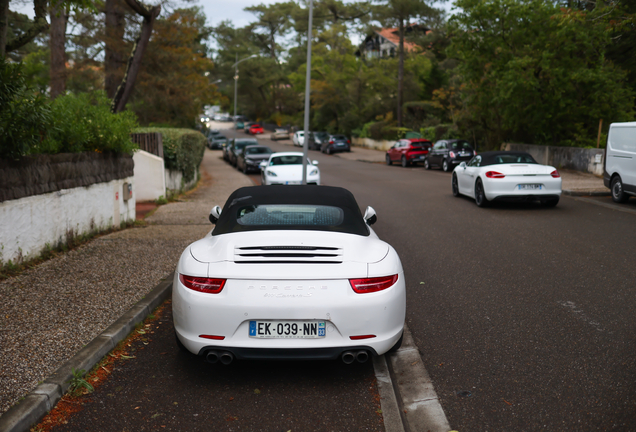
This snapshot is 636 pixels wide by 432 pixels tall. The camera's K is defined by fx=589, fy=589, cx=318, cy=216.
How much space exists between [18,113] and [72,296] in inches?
85.2

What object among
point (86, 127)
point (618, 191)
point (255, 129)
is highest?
point (86, 127)

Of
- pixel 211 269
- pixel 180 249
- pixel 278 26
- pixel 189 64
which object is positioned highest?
pixel 278 26

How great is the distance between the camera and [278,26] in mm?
93062

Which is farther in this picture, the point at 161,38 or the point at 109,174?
the point at 161,38

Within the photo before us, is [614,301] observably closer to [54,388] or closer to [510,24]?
[54,388]

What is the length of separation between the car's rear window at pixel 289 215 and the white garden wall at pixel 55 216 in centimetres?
361

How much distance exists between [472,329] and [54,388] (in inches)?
139

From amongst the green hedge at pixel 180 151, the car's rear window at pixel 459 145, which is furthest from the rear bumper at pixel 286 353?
the car's rear window at pixel 459 145

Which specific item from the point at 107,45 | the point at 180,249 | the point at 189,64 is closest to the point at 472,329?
the point at 180,249

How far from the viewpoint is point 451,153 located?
→ 28.0 m

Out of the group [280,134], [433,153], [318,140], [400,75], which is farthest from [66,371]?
[280,134]

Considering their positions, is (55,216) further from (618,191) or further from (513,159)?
(618,191)

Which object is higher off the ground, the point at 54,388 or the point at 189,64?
the point at 189,64

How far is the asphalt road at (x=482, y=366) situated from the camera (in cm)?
378
